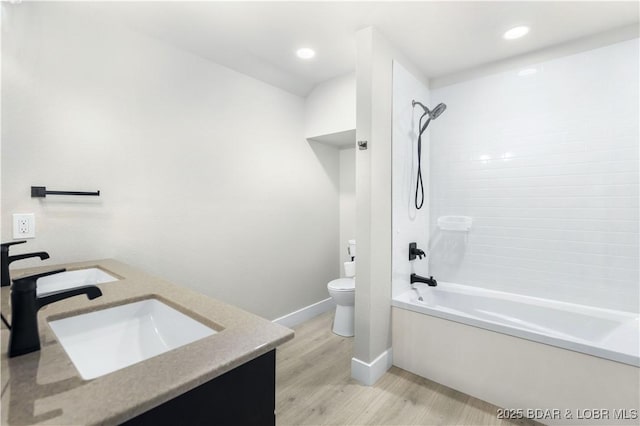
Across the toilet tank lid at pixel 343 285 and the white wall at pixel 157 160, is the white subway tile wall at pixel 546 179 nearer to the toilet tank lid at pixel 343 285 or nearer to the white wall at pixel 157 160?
the toilet tank lid at pixel 343 285

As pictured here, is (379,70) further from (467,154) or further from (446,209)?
(446,209)

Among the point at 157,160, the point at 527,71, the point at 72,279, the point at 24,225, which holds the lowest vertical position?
the point at 72,279

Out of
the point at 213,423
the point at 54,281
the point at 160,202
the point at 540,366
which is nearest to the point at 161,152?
the point at 160,202

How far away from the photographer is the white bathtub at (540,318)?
5.09ft

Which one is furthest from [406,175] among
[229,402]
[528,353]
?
[229,402]

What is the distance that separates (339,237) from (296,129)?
4.48ft

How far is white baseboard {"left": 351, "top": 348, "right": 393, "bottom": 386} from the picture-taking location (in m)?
1.98

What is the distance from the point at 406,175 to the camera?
7.95 feet

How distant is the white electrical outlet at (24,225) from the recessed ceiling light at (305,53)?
198 cm

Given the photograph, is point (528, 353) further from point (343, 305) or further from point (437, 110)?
point (437, 110)

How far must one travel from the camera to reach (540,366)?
1.64m

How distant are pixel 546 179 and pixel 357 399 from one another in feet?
6.96

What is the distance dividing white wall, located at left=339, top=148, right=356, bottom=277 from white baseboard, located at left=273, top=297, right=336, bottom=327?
0.41 meters

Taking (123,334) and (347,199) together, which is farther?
(347,199)
